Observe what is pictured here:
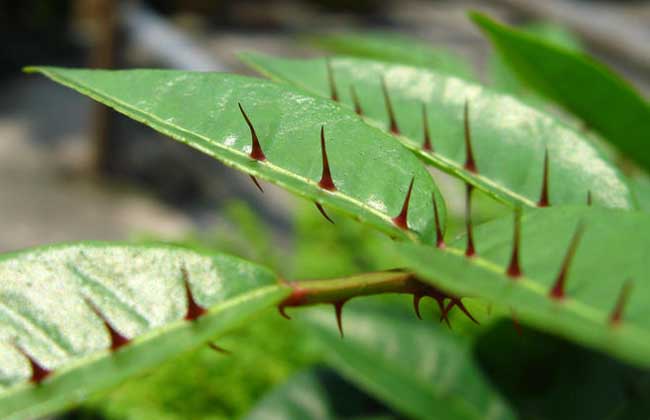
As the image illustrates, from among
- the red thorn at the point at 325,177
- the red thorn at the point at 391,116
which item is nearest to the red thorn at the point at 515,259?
the red thorn at the point at 325,177

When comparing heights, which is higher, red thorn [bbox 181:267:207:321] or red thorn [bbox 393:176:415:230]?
red thorn [bbox 393:176:415:230]

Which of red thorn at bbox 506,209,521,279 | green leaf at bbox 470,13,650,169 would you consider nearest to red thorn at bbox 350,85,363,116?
green leaf at bbox 470,13,650,169

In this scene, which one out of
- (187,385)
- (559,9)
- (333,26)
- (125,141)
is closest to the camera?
(187,385)

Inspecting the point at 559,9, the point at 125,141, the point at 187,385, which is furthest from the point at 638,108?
the point at 125,141

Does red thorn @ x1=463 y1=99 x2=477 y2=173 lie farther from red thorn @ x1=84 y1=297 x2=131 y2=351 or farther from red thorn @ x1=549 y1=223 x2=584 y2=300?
red thorn @ x1=84 y1=297 x2=131 y2=351

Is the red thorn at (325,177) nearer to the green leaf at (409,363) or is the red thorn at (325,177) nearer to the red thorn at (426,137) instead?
the red thorn at (426,137)

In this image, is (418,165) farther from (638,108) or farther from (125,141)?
(125,141)
